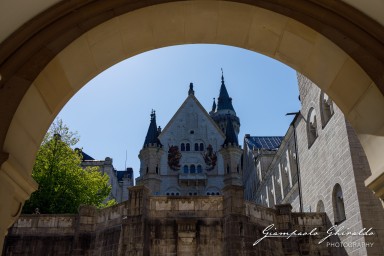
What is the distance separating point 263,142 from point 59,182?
119ft

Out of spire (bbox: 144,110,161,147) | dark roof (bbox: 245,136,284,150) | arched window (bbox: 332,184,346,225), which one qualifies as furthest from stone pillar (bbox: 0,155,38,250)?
dark roof (bbox: 245,136,284,150)

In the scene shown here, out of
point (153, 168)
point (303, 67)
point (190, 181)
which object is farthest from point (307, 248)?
point (190, 181)

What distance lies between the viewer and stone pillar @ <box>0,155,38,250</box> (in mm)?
3639

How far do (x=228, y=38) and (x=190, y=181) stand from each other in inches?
2185

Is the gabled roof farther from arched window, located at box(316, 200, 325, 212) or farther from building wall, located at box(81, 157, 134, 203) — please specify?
arched window, located at box(316, 200, 325, 212)

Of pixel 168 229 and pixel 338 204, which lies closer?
pixel 168 229

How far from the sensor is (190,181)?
59812mm

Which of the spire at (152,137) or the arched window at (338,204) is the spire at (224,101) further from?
the arched window at (338,204)

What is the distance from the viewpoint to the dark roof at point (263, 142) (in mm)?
58800

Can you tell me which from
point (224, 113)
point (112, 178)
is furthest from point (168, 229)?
point (224, 113)

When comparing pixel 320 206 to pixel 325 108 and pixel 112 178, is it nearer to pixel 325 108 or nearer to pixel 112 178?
pixel 325 108

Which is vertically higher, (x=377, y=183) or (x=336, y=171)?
(x=336, y=171)

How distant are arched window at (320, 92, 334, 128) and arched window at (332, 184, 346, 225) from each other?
3.80 metres

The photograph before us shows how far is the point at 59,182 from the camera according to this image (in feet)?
100
